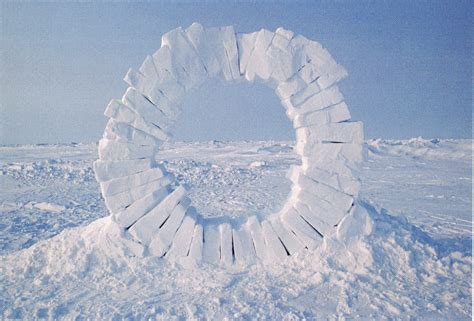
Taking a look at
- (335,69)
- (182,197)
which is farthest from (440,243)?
(182,197)

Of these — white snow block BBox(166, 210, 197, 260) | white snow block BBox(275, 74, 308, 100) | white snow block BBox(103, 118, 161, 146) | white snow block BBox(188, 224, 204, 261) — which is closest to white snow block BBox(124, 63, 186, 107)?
white snow block BBox(103, 118, 161, 146)

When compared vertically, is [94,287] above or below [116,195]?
below

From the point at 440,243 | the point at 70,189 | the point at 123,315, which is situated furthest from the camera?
the point at 70,189

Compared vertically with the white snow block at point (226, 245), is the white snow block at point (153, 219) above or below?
above

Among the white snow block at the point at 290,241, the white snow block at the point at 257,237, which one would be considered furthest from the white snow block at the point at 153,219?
the white snow block at the point at 290,241

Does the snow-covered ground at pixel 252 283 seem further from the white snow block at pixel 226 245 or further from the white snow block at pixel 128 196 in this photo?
the white snow block at pixel 128 196

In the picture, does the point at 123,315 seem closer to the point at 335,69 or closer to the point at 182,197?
the point at 182,197
